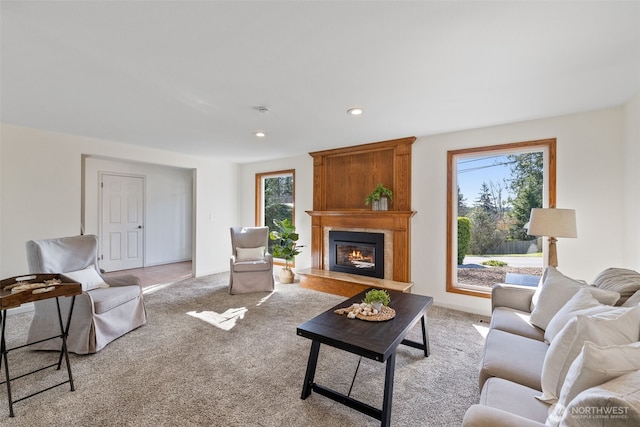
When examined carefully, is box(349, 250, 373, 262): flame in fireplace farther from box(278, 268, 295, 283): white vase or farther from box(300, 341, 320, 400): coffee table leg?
box(300, 341, 320, 400): coffee table leg

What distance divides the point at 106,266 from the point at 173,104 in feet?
15.2

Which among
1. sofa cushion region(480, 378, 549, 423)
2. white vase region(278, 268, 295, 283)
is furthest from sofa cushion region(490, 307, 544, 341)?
white vase region(278, 268, 295, 283)

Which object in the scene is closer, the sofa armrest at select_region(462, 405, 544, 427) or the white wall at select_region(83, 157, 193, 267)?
the sofa armrest at select_region(462, 405, 544, 427)

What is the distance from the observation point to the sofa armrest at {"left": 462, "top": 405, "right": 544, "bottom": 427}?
94cm

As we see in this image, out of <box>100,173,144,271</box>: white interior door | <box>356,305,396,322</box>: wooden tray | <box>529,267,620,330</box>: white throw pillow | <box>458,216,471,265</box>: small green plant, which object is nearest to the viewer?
<box>529,267,620,330</box>: white throw pillow

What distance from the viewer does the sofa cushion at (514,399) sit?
1.13m

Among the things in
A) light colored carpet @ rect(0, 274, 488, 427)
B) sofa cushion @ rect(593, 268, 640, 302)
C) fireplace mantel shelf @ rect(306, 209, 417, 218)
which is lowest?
light colored carpet @ rect(0, 274, 488, 427)

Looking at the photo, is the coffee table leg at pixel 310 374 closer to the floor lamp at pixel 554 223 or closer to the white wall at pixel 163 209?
the floor lamp at pixel 554 223

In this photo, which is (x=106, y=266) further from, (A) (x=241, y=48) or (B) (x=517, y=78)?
(B) (x=517, y=78)

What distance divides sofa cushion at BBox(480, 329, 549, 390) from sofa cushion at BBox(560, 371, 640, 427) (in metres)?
0.59

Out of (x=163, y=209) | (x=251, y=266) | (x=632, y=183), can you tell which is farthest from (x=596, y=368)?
(x=163, y=209)

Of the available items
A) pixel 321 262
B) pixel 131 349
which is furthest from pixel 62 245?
pixel 321 262

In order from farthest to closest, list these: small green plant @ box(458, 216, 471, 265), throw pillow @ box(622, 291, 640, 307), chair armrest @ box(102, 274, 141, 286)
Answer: small green plant @ box(458, 216, 471, 265), chair armrest @ box(102, 274, 141, 286), throw pillow @ box(622, 291, 640, 307)

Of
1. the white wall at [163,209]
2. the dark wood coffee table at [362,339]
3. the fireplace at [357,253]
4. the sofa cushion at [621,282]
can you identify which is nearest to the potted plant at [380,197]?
the fireplace at [357,253]
